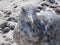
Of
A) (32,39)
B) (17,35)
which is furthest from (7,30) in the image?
(32,39)

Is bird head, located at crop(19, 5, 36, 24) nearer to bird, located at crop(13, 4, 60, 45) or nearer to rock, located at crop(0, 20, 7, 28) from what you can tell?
bird, located at crop(13, 4, 60, 45)

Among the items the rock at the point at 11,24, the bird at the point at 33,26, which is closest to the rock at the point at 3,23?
the rock at the point at 11,24

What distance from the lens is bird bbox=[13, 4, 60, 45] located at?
74.3 inches

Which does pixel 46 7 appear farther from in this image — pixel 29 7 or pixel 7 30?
pixel 7 30

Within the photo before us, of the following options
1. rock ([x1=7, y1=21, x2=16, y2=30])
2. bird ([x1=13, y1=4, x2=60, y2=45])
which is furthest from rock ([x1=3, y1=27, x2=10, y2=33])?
bird ([x1=13, y1=4, x2=60, y2=45])

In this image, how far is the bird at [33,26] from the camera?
6.19 ft

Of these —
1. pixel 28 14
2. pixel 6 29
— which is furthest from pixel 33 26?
pixel 6 29

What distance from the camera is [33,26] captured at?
1.88 metres

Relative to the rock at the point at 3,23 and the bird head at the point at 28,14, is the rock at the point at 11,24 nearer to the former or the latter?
the rock at the point at 3,23

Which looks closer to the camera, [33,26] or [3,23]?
[33,26]

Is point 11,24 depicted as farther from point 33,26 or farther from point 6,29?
point 33,26

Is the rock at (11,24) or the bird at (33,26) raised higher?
the bird at (33,26)

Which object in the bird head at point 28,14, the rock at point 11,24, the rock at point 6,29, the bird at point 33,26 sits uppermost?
the bird head at point 28,14

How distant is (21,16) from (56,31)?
352 mm
